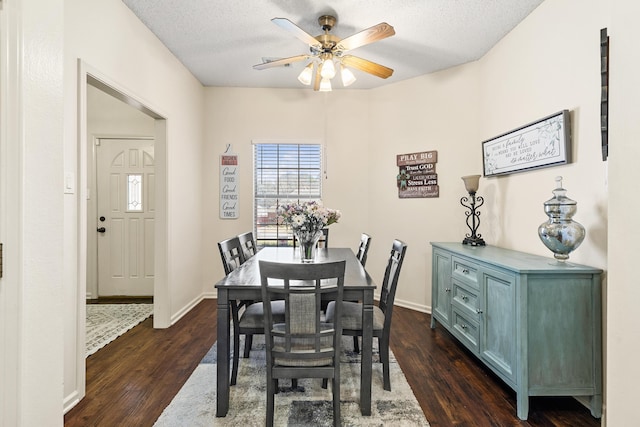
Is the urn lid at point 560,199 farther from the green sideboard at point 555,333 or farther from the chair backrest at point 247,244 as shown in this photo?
the chair backrest at point 247,244

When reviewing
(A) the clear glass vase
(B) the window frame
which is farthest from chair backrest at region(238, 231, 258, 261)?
(B) the window frame

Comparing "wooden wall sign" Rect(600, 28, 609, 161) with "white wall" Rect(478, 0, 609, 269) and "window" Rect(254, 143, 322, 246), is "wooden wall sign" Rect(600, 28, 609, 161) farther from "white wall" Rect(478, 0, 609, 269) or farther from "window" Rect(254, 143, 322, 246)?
"window" Rect(254, 143, 322, 246)

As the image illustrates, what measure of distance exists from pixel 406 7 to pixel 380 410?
2909 mm

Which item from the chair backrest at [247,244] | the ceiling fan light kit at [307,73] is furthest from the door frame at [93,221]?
the ceiling fan light kit at [307,73]

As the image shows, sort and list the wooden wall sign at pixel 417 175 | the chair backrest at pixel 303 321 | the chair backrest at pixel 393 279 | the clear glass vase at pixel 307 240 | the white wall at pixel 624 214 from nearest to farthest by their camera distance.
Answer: the white wall at pixel 624 214 < the chair backrest at pixel 303 321 < the chair backrest at pixel 393 279 < the clear glass vase at pixel 307 240 < the wooden wall sign at pixel 417 175

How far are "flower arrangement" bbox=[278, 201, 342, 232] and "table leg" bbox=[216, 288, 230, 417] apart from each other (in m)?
0.71

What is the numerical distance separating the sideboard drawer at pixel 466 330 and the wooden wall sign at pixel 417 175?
1516mm

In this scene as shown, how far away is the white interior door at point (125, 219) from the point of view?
13.8ft

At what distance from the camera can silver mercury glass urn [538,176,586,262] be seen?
6.30 feet

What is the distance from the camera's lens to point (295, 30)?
7.41 feet

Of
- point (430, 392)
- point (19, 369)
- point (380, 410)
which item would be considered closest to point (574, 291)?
point (430, 392)

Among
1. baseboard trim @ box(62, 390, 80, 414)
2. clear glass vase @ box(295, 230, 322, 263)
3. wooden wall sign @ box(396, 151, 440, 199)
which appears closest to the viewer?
baseboard trim @ box(62, 390, 80, 414)

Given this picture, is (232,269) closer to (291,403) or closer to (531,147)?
(291,403)

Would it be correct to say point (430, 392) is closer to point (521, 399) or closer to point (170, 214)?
point (521, 399)
